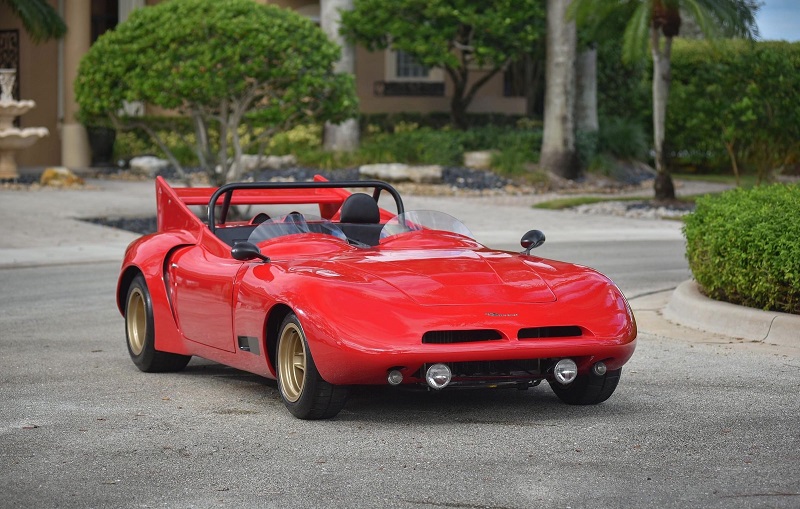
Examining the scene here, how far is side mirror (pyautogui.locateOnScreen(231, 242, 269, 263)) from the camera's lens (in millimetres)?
8133

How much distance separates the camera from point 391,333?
7156mm

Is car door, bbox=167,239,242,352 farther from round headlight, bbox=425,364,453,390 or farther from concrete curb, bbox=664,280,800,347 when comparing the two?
concrete curb, bbox=664,280,800,347

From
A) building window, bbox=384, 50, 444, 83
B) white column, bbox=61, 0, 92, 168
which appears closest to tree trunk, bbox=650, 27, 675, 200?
building window, bbox=384, 50, 444, 83

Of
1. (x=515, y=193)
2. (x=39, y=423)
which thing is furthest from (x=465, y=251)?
(x=515, y=193)

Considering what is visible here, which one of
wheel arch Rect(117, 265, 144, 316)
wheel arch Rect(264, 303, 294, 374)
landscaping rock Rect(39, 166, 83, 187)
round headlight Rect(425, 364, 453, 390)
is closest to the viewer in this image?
round headlight Rect(425, 364, 453, 390)

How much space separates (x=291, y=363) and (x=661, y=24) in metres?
19.4

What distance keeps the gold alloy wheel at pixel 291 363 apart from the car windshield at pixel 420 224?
4.75 ft

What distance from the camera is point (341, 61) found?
32.3m

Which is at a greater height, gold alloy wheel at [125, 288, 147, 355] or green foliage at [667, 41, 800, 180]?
green foliage at [667, 41, 800, 180]

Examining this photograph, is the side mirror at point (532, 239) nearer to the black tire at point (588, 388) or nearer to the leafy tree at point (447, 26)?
the black tire at point (588, 388)

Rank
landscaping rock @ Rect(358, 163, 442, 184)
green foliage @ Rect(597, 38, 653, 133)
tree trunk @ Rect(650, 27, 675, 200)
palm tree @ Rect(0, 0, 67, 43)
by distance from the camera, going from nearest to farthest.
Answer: tree trunk @ Rect(650, 27, 675, 200), landscaping rock @ Rect(358, 163, 442, 184), palm tree @ Rect(0, 0, 67, 43), green foliage @ Rect(597, 38, 653, 133)

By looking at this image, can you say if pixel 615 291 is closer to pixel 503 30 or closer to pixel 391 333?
pixel 391 333

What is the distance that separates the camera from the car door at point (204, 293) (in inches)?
328

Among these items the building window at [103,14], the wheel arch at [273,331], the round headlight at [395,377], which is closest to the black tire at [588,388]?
the round headlight at [395,377]
